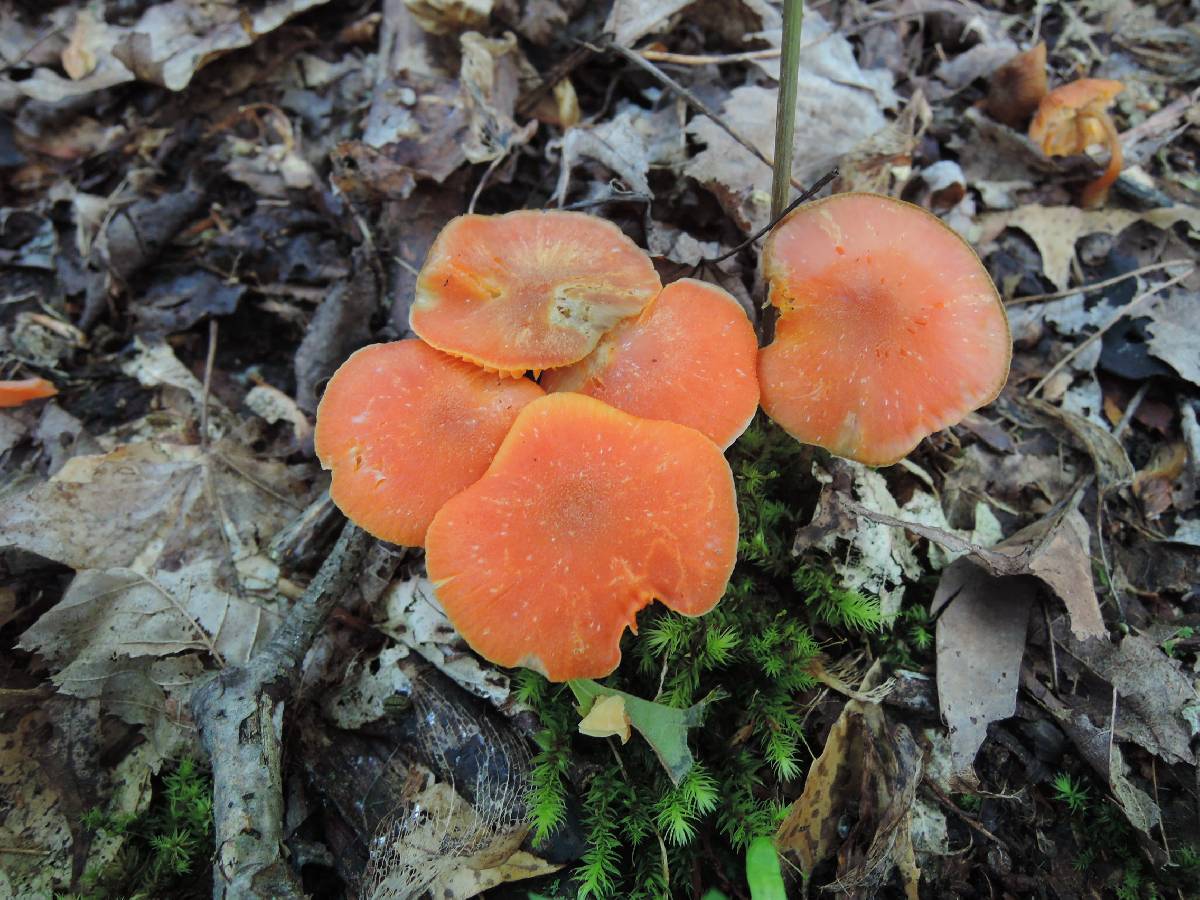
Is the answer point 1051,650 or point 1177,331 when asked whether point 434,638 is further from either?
point 1177,331

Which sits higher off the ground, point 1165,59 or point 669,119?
point 1165,59

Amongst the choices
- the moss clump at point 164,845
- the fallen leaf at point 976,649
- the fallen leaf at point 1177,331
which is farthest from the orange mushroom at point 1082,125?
the moss clump at point 164,845

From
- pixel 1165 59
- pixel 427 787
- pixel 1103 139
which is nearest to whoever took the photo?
pixel 427 787

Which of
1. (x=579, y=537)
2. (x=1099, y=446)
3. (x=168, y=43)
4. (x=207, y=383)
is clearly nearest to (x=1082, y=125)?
(x=1099, y=446)

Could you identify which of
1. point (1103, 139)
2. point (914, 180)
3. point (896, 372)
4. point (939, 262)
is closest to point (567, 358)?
point (896, 372)

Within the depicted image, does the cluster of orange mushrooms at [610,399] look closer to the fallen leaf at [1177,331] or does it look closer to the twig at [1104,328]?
the twig at [1104,328]

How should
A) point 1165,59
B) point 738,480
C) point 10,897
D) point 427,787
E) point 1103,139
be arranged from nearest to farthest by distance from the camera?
point 10,897
point 427,787
point 738,480
point 1103,139
point 1165,59

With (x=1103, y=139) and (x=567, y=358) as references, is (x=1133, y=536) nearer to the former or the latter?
(x=1103, y=139)

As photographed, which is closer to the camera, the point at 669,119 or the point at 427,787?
the point at 427,787
